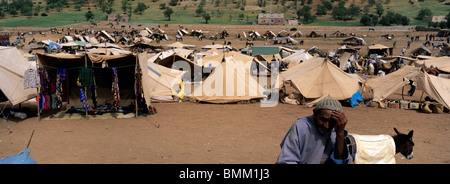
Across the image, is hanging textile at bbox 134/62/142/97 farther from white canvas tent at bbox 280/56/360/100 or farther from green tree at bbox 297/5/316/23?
green tree at bbox 297/5/316/23

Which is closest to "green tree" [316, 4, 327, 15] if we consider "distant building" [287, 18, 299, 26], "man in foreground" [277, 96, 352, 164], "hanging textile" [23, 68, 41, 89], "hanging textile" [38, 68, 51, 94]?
"distant building" [287, 18, 299, 26]

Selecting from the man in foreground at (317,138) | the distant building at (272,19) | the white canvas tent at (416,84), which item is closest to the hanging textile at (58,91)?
the man in foreground at (317,138)

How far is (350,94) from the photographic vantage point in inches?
497

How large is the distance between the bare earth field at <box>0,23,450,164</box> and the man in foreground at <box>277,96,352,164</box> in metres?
3.97

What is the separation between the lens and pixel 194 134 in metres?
8.74

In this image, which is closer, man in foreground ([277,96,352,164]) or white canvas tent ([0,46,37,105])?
man in foreground ([277,96,352,164])

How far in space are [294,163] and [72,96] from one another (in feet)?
32.5

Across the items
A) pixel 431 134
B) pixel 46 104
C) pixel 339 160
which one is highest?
pixel 339 160

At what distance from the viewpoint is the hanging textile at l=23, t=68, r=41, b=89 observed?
9570 millimetres

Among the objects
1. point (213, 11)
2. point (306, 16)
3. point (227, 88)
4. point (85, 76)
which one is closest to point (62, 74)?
point (85, 76)

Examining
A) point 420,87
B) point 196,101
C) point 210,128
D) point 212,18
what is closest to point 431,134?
point 420,87

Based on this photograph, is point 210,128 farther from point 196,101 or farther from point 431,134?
point 431,134

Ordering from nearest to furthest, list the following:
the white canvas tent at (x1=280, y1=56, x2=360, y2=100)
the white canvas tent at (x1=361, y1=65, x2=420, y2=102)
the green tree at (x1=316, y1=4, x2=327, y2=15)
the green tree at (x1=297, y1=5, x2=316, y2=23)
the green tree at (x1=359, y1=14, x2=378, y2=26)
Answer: the white canvas tent at (x1=361, y1=65, x2=420, y2=102), the white canvas tent at (x1=280, y1=56, x2=360, y2=100), the green tree at (x1=359, y1=14, x2=378, y2=26), the green tree at (x1=297, y1=5, x2=316, y2=23), the green tree at (x1=316, y1=4, x2=327, y2=15)

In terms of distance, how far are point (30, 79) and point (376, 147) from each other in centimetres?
961
